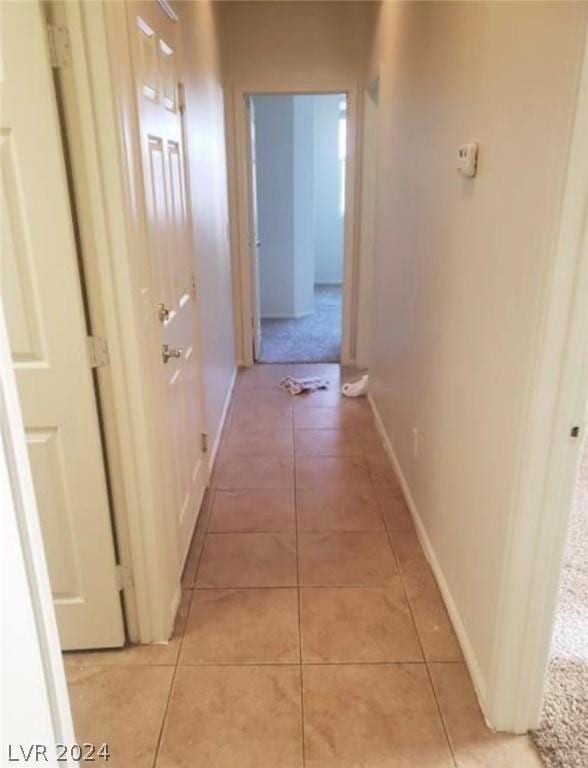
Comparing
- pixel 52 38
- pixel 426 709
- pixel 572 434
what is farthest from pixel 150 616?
pixel 52 38

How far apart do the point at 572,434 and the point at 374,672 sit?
985 millimetres

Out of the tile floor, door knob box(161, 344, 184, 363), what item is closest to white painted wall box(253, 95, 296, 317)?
the tile floor

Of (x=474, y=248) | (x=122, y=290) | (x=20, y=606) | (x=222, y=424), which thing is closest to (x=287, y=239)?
(x=222, y=424)

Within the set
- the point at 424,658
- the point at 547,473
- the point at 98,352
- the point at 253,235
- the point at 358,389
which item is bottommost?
the point at 424,658

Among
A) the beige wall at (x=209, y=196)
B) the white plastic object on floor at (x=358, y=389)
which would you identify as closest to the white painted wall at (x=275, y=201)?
the beige wall at (x=209, y=196)

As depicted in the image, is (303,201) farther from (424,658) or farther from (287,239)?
(424,658)

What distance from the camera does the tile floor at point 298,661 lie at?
159 centimetres

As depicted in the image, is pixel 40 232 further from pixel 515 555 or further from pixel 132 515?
pixel 515 555

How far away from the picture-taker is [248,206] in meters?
4.46

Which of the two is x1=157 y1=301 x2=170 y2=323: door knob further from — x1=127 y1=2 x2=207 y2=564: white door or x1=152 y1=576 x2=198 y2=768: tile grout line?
x1=152 y1=576 x2=198 y2=768: tile grout line

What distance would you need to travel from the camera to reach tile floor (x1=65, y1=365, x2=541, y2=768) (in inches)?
62.6

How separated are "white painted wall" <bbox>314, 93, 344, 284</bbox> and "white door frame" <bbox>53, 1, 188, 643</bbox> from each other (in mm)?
5950

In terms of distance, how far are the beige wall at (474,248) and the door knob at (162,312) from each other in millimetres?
979

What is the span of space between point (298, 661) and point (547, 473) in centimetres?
101
